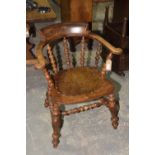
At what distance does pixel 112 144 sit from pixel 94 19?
292 cm

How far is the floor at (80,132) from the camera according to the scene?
2.79 meters

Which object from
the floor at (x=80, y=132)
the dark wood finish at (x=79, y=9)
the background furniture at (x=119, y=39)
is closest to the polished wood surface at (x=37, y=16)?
the dark wood finish at (x=79, y=9)

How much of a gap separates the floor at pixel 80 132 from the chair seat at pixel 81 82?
18.9 inches

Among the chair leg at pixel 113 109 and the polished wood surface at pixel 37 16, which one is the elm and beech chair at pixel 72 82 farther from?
the polished wood surface at pixel 37 16

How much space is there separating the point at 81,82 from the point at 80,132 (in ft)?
1.70

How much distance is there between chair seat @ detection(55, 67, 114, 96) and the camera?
8.81ft

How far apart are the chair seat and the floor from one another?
48cm

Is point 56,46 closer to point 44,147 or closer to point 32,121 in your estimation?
point 32,121

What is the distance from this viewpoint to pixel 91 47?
14.7 feet

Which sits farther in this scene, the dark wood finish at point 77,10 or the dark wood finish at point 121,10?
the dark wood finish at point 121,10

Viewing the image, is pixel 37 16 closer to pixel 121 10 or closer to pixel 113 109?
pixel 113 109

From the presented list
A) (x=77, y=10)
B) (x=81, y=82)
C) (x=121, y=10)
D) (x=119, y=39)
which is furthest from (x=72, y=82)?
(x=121, y=10)

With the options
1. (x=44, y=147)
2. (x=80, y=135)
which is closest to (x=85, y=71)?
(x=80, y=135)

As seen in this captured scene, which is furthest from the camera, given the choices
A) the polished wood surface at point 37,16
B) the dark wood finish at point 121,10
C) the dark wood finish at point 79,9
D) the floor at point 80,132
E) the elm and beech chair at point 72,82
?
the dark wood finish at point 121,10
